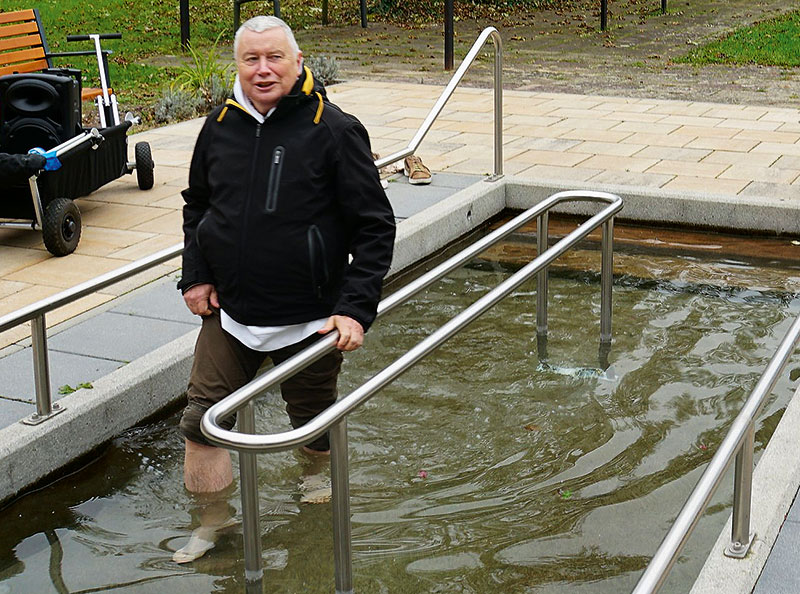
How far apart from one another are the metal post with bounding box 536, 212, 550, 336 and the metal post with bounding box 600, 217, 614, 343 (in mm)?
276

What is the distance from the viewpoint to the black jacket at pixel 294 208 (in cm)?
322

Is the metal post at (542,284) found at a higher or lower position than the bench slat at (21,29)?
lower

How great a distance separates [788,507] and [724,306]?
8.87ft

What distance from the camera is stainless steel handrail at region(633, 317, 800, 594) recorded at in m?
2.44

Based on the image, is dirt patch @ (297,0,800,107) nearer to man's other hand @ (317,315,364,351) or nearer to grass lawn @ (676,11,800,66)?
grass lawn @ (676,11,800,66)

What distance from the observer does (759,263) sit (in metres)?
6.65

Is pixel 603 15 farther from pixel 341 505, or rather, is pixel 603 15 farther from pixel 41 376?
pixel 341 505

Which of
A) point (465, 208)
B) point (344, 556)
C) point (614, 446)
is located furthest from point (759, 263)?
point (344, 556)

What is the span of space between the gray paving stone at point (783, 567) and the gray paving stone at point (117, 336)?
2767mm

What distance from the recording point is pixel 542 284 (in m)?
5.40

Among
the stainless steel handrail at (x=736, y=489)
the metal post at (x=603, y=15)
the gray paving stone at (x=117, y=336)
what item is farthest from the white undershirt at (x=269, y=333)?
the metal post at (x=603, y=15)

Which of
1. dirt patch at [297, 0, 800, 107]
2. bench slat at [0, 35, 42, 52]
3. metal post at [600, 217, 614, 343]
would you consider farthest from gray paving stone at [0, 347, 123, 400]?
dirt patch at [297, 0, 800, 107]

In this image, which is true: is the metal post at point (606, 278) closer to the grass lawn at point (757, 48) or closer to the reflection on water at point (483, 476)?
the reflection on water at point (483, 476)

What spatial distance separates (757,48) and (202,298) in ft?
44.3
